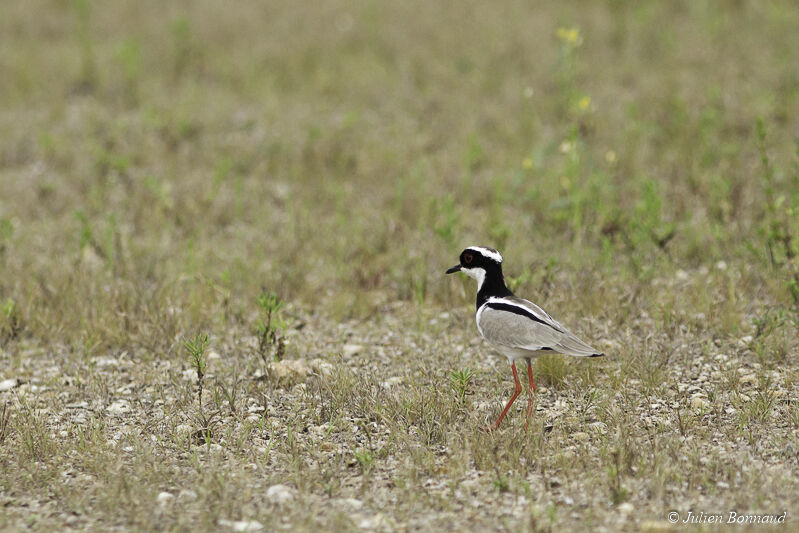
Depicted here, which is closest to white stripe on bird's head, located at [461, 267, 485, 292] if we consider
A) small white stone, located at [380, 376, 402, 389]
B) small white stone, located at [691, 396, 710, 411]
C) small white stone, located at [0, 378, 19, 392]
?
small white stone, located at [380, 376, 402, 389]

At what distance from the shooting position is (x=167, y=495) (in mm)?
4293

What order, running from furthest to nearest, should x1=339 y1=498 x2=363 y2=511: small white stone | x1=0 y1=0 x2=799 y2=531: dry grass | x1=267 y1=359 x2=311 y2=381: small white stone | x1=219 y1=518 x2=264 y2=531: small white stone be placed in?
x1=267 y1=359 x2=311 y2=381: small white stone → x1=0 y1=0 x2=799 y2=531: dry grass → x1=339 y1=498 x2=363 y2=511: small white stone → x1=219 y1=518 x2=264 y2=531: small white stone

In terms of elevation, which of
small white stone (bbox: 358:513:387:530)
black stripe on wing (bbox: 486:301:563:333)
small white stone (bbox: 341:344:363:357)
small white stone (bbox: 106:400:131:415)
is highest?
black stripe on wing (bbox: 486:301:563:333)

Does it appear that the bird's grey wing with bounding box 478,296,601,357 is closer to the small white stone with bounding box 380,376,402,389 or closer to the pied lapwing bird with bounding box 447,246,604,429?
the pied lapwing bird with bounding box 447,246,604,429

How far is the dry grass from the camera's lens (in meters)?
4.43

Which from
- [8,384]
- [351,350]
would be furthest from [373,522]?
[8,384]

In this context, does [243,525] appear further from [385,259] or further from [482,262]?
[385,259]

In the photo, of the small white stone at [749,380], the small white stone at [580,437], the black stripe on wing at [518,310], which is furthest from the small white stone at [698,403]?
the black stripe on wing at [518,310]

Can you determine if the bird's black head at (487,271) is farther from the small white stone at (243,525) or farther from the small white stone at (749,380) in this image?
the small white stone at (243,525)

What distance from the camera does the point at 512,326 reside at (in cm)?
493

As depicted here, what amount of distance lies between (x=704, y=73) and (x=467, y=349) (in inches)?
266

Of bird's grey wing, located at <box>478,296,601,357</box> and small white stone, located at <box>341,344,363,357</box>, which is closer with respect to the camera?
bird's grey wing, located at <box>478,296,601,357</box>

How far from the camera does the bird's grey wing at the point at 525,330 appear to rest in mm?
4785

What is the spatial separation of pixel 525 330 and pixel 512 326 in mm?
79
